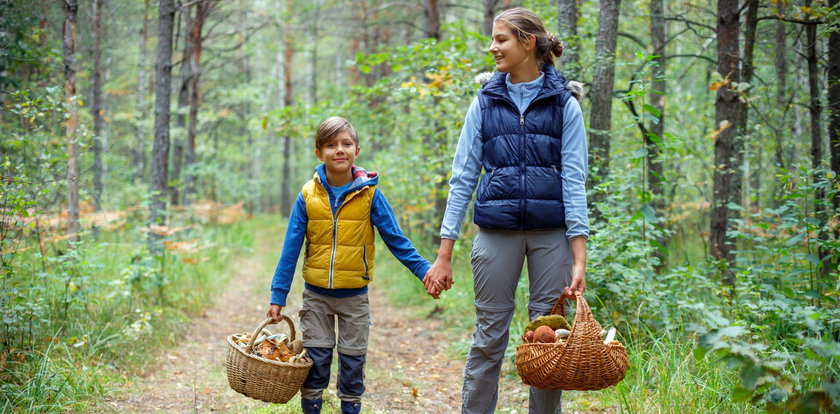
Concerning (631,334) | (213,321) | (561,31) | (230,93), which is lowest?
(213,321)

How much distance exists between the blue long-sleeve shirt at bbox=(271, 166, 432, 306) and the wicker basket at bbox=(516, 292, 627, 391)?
3.24ft

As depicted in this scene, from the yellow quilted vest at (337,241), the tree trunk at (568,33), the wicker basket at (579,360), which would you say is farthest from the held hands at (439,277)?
the tree trunk at (568,33)

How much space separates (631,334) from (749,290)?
88 cm

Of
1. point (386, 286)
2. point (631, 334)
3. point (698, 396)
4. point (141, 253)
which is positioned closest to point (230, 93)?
point (386, 286)

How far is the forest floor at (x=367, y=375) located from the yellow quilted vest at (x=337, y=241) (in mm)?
1084

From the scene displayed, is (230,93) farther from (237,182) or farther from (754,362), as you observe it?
(754,362)

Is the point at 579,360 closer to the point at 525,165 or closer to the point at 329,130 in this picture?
the point at 525,165

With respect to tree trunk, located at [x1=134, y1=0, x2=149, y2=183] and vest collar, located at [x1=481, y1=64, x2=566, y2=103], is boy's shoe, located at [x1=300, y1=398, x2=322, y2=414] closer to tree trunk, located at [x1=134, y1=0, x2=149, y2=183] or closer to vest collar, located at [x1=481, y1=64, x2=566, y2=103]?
vest collar, located at [x1=481, y1=64, x2=566, y2=103]

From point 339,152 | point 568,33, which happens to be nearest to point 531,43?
point 339,152

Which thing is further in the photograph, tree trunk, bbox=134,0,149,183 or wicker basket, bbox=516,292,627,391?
tree trunk, bbox=134,0,149,183

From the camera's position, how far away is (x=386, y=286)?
9031 mm

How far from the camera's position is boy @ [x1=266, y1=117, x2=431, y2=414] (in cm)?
330

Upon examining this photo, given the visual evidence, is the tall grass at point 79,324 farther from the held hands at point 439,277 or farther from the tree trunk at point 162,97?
the held hands at point 439,277

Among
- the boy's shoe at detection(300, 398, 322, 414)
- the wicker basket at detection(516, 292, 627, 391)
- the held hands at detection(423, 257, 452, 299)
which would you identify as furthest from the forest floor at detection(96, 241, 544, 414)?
the wicker basket at detection(516, 292, 627, 391)
